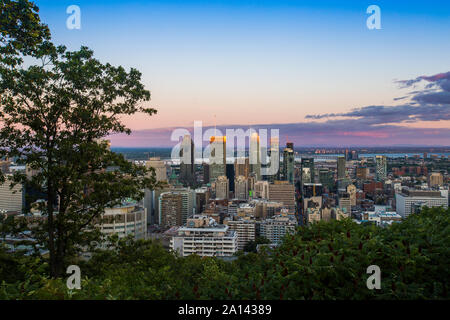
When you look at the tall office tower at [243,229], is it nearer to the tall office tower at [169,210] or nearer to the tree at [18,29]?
the tall office tower at [169,210]

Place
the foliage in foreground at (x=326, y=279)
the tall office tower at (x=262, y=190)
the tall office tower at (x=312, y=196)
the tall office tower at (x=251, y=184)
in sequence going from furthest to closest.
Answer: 1. the tall office tower at (x=251, y=184)
2. the tall office tower at (x=262, y=190)
3. the tall office tower at (x=312, y=196)
4. the foliage in foreground at (x=326, y=279)

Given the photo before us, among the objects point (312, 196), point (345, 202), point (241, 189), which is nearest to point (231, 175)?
point (241, 189)

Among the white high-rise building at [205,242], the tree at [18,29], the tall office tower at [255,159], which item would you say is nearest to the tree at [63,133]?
the tree at [18,29]

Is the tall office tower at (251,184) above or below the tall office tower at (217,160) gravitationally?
below

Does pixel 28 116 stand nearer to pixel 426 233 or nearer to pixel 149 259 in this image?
pixel 149 259
